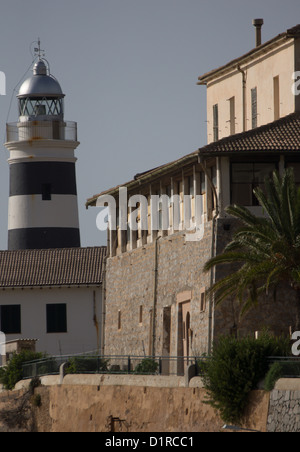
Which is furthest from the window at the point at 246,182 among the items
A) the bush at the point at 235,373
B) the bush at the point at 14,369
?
the bush at the point at 14,369

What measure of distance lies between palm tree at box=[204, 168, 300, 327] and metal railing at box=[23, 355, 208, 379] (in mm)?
2466

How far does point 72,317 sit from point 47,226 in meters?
5.63

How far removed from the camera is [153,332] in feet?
166

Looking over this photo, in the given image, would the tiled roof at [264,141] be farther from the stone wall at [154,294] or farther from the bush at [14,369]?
the bush at [14,369]

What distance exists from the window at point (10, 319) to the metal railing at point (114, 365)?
14.3 m

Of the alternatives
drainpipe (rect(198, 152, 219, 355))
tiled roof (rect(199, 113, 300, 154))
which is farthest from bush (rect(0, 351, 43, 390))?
tiled roof (rect(199, 113, 300, 154))

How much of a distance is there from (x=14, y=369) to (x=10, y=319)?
1422 cm

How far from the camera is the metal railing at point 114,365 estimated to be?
40.5 m

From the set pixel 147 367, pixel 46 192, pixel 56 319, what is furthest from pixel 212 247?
pixel 46 192

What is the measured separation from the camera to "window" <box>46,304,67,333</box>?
64688mm

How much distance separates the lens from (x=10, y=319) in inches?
2544

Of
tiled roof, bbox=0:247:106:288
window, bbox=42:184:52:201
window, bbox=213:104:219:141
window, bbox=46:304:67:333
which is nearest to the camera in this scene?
window, bbox=213:104:219:141

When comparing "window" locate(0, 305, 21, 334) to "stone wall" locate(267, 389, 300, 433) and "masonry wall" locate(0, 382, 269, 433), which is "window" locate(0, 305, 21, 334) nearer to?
"masonry wall" locate(0, 382, 269, 433)
